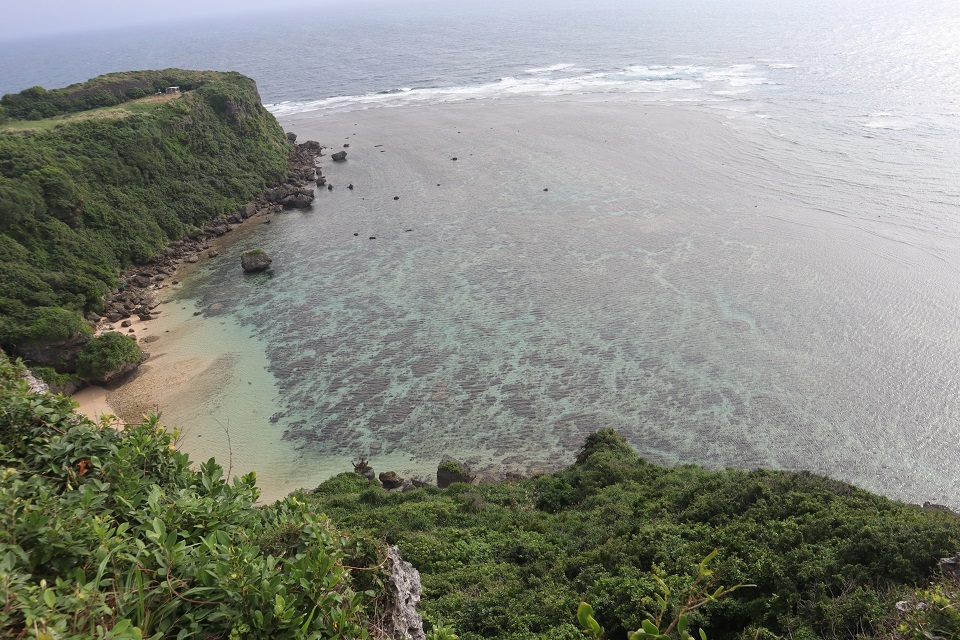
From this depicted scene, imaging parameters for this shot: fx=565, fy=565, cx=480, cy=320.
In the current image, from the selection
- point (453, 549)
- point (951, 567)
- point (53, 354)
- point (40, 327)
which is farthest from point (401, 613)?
point (40, 327)

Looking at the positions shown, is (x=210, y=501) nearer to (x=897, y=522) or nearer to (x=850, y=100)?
(x=897, y=522)

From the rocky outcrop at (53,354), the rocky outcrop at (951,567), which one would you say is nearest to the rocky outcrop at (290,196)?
the rocky outcrop at (53,354)

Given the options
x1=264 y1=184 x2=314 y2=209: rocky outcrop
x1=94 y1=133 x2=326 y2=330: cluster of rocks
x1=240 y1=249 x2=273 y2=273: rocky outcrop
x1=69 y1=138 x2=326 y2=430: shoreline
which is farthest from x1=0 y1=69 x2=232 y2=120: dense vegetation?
x1=240 y1=249 x2=273 y2=273: rocky outcrop

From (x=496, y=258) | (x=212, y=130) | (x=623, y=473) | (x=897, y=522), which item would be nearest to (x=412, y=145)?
(x=212, y=130)

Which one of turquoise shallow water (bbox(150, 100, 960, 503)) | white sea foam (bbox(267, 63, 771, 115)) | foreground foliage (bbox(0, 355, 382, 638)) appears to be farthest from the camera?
white sea foam (bbox(267, 63, 771, 115))

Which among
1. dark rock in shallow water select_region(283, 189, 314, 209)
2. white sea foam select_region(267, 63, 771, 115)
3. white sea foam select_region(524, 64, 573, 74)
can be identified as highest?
white sea foam select_region(524, 64, 573, 74)

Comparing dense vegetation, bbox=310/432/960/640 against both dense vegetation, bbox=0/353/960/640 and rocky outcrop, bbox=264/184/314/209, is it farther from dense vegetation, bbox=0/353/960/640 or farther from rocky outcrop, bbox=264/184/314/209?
rocky outcrop, bbox=264/184/314/209

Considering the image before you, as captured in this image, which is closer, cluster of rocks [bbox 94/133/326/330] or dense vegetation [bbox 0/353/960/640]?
dense vegetation [bbox 0/353/960/640]

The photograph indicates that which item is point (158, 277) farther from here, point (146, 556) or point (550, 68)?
point (550, 68)
